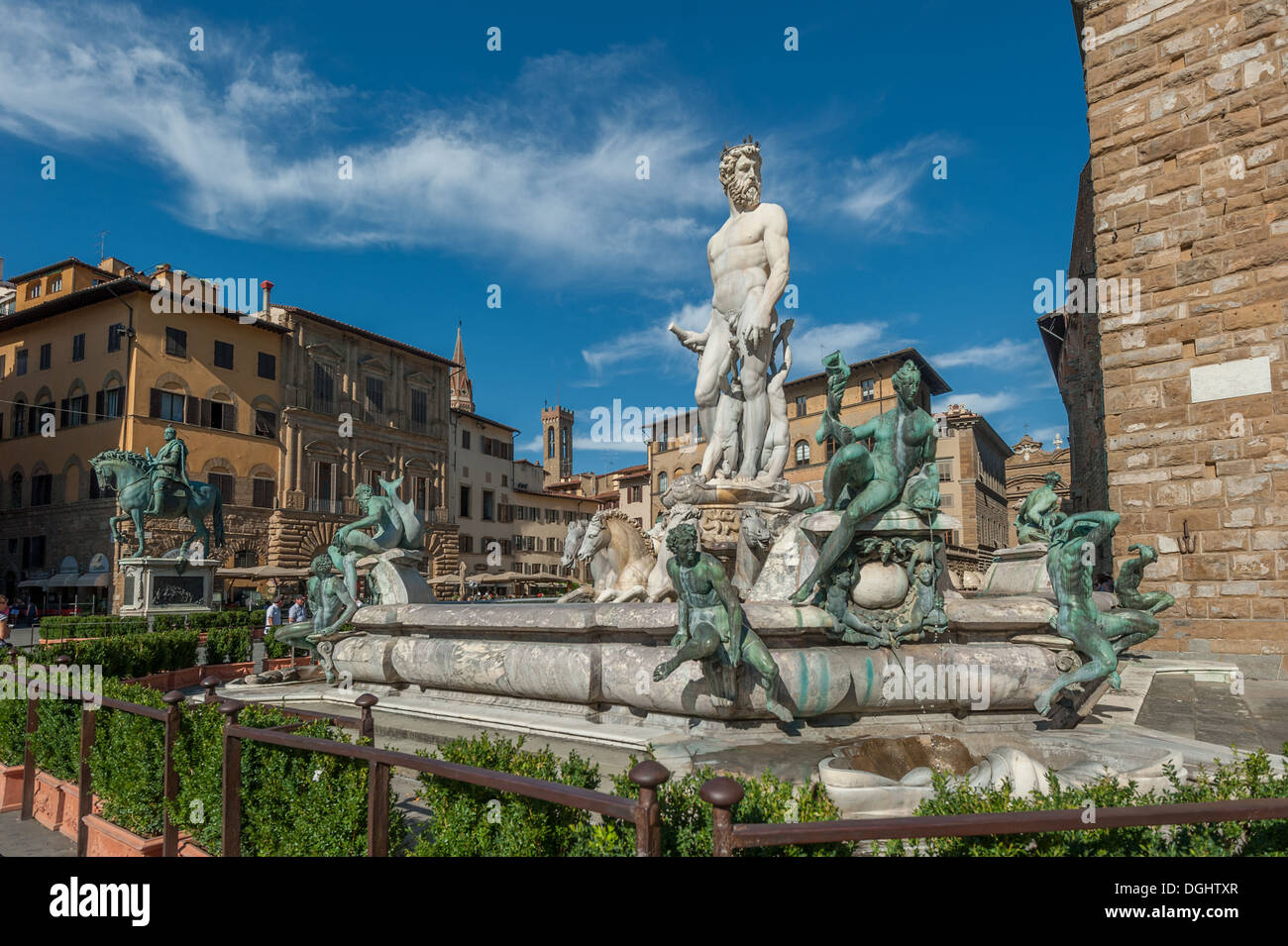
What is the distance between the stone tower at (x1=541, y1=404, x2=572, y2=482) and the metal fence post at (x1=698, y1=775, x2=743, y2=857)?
82.2m

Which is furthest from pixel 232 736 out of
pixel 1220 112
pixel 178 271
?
pixel 178 271

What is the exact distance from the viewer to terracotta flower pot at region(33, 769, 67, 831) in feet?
17.5

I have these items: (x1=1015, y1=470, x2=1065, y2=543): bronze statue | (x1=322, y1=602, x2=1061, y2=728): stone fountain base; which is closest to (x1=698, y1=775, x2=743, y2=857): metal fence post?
(x1=322, y1=602, x2=1061, y2=728): stone fountain base

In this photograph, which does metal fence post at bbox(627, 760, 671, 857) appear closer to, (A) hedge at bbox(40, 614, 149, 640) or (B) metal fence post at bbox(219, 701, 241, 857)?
(B) metal fence post at bbox(219, 701, 241, 857)

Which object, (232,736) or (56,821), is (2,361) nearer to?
(56,821)

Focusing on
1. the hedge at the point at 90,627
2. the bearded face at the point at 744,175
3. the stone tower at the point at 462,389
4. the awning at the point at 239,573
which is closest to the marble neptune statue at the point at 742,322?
the bearded face at the point at 744,175

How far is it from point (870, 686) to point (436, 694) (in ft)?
12.1

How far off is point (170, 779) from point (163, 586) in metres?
14.1

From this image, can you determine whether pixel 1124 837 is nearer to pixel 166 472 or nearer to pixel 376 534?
pixel 376 534

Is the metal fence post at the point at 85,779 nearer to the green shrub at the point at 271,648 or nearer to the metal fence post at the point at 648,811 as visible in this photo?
the metal fence post at the point at 648,811

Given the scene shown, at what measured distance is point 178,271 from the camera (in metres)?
35.9

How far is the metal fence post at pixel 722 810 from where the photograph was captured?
200cm

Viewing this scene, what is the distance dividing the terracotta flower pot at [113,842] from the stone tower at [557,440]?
260 ft

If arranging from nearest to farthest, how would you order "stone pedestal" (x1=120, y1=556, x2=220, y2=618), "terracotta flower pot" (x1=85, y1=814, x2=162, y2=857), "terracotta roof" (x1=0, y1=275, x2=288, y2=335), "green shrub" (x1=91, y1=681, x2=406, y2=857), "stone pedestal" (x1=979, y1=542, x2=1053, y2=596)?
1. "green shrub" (x1=91, y1=681, x2=406, y2=857)
2. "terracotta flower pot" (x1=85, y1=814, x2=162, y2=857)
3. "stone pedestal" (x1=979, y1=542, x2=1053, y2=596)
4. "stone pedestal" (x1=120, y1=556, x2=220, y2=618)
5. "terracotta roof" (x1=0, y1=275, x2=288, y2=335)
